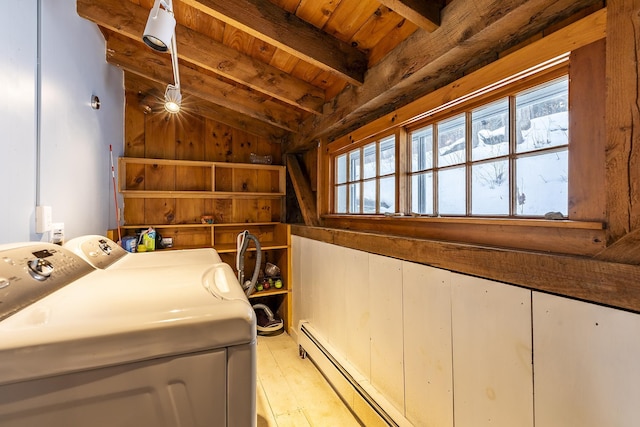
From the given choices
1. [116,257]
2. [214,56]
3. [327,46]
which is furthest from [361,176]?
[116,257]

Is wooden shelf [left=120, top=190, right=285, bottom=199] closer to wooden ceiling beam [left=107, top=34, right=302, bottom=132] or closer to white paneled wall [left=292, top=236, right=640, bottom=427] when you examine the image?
wooden ceiling beam [left=107, top=34, right=302, bottom=132]

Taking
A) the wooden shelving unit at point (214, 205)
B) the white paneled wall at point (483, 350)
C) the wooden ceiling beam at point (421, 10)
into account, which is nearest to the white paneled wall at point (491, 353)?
the white paneled wall at point (483, 350)

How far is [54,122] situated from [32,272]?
0.94m

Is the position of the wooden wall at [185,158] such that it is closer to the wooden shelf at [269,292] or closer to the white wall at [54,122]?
the white wall at [54,122]

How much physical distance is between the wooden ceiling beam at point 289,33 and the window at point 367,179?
1.59 ft

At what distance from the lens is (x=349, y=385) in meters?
1.88

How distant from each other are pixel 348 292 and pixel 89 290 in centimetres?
148

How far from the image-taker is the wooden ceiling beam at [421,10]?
1.12m

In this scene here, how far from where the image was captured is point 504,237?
1140mm

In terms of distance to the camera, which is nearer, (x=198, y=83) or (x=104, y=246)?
(x=104, y=246)

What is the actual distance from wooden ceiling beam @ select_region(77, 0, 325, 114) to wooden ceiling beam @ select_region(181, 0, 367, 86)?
39 centimetres

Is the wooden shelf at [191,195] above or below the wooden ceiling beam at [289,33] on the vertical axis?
below

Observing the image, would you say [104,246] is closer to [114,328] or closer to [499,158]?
[114,328]

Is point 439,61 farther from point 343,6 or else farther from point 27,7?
point 27,7
